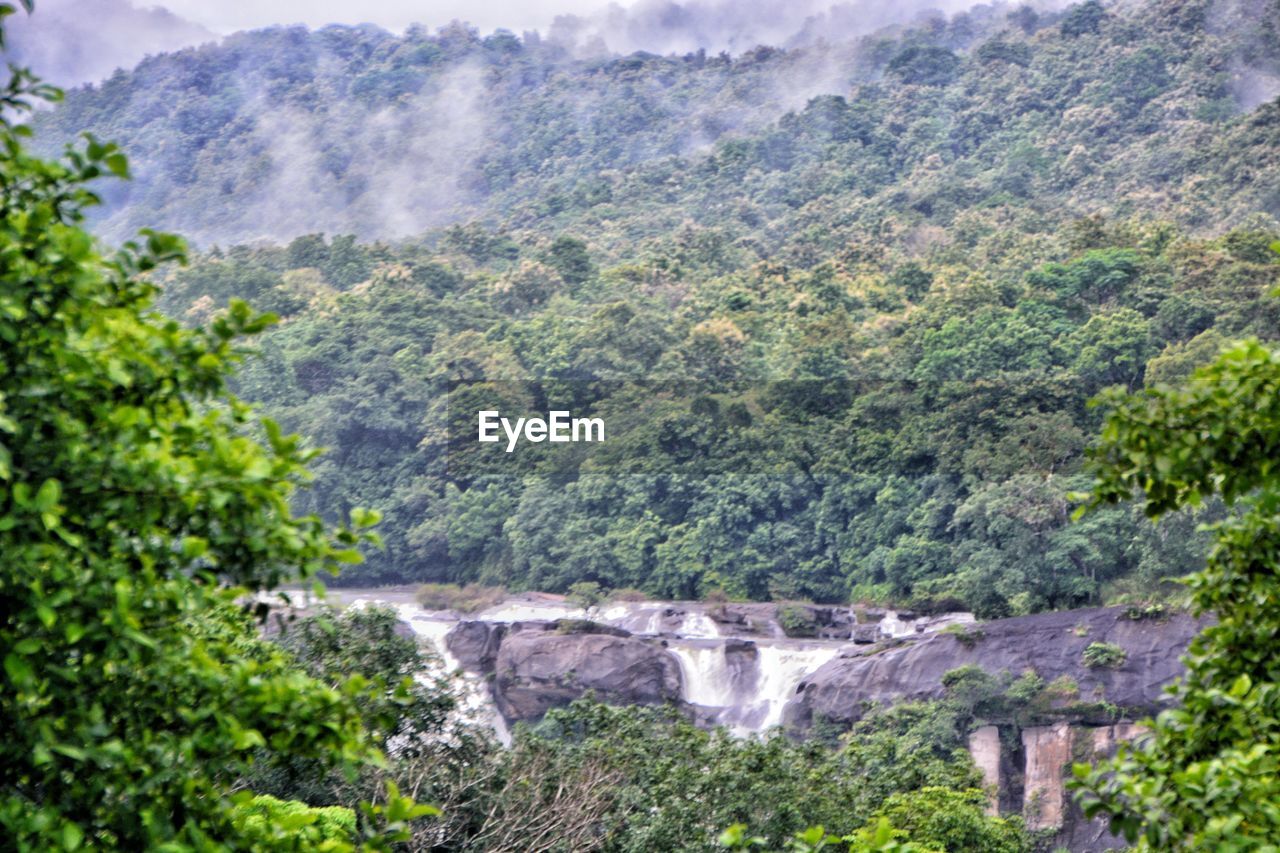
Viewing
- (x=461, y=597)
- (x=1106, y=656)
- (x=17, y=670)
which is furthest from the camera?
(x=461, y=597)

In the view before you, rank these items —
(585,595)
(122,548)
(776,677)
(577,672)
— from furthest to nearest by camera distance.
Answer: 1. (585,595)
2. (776,677)
3. (577,672)
4. (122,548)

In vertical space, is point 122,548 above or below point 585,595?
below

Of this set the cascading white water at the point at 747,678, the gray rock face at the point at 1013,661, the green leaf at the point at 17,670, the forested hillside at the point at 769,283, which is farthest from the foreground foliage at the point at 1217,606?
the forested hillside at the point at 769,283

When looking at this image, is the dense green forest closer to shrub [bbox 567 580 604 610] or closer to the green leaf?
the green leaf

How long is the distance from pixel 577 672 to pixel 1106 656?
747cm

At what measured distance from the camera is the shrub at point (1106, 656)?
794 inches

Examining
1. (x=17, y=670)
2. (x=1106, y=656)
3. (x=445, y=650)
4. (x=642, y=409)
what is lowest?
(x=1106, y=656)

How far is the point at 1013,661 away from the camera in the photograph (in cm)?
2109

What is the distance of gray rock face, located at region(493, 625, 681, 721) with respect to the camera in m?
22.4

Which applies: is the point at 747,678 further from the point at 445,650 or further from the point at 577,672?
the point at 445,650

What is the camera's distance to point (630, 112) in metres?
60.9

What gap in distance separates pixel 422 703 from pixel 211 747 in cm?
989

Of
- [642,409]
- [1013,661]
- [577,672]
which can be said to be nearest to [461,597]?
[642,409]

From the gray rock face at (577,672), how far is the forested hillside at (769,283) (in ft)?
16.6
